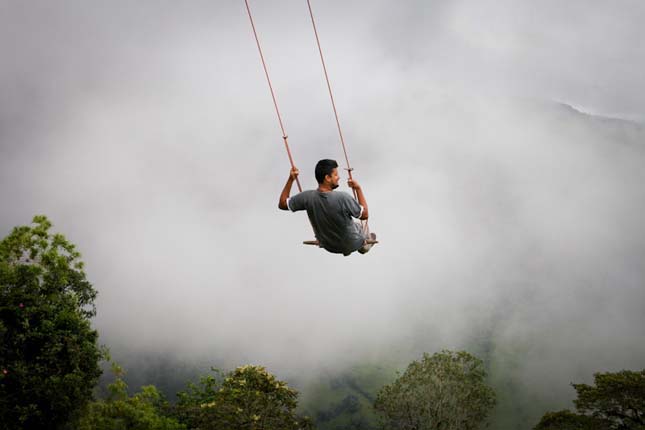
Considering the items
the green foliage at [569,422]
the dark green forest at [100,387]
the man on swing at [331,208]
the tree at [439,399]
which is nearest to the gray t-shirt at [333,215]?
the man on swing at [331,208]

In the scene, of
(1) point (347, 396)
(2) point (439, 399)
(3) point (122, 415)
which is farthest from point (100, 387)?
(1) point (347, 396)

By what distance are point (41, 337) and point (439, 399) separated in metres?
18.4

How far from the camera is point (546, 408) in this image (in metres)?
131

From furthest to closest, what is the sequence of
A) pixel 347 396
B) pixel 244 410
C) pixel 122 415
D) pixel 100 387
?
pixel 347 396, pixel 100 387, pixel 244 410, pixel 122 415

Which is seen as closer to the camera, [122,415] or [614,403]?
[122,415]

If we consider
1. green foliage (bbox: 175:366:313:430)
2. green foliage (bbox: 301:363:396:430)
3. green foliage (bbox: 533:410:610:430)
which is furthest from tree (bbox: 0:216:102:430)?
green foliage (bbox: 301:363:396:430)

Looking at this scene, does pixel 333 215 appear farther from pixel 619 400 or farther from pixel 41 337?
pixel 619 400

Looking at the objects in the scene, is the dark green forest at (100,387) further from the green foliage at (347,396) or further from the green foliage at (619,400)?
the green foliage at (347,396)

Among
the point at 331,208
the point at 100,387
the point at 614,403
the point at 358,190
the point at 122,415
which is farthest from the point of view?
the point at 614,403

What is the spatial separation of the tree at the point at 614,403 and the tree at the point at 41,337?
20.1 meters

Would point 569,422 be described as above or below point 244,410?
above

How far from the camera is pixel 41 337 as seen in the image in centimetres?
1912

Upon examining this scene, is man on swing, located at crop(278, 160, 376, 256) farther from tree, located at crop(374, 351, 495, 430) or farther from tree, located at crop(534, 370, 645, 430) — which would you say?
tree, located at crop(374, 351, 495, 430)

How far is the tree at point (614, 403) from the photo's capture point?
26.1 metres
